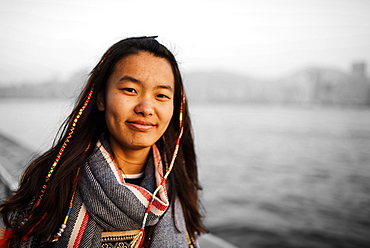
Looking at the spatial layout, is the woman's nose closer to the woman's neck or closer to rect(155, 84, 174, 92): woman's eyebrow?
rect(155, 84, 174, 92): woman's eyebrow

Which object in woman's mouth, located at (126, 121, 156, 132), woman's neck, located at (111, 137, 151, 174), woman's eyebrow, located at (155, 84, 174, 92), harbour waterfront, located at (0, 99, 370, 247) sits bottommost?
harbour waterfront, located at (0, 99, 370, 247)

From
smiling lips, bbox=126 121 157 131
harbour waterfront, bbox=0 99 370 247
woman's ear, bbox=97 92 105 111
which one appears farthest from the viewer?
harbour waterfront, bbox=0 99 370 247

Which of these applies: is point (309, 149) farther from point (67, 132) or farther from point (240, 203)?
point (67, 132)

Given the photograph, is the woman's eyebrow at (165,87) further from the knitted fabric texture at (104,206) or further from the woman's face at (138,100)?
the knitted fabric texture at (104,206)

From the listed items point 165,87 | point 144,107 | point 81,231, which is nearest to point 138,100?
point 144,107

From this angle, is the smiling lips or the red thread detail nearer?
the red thread detail

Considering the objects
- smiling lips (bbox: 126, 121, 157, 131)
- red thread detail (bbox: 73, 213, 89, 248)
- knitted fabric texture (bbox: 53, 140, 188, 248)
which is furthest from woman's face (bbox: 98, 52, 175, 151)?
red thread detail (bbox: 73, 213, 89, 248)

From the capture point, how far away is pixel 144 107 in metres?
1.55

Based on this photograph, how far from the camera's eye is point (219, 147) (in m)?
37.8

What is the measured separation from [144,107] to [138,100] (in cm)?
5

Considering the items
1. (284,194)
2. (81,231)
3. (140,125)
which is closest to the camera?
(81,231)

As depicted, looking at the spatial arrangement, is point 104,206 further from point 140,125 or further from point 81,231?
point 140,125

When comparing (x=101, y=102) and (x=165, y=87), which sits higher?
(x=165, y=87)

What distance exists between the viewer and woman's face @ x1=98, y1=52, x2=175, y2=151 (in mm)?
1554
